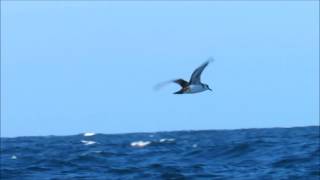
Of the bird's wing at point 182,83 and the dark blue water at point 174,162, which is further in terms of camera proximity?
the dark blue water at point 174,162

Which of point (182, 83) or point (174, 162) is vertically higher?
point (174, 162)

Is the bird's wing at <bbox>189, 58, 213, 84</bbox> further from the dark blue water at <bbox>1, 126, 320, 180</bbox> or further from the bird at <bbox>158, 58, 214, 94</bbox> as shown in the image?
the dark blue water at <bbox>1, 126, 320, 180</bbox>

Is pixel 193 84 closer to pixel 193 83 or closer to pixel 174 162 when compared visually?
pixel 193 83

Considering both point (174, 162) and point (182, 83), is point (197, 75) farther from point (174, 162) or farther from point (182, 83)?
point (174, 162)

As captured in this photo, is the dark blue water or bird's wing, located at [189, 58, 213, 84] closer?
bird's wing, located at [189, 58, 213, 84]

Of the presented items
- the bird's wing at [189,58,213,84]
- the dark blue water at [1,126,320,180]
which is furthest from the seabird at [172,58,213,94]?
the dark blue water at [1,126,320,180]

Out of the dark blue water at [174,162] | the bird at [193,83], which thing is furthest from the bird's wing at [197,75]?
the dark blue water at [174,162]

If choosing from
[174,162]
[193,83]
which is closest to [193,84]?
[193,83]

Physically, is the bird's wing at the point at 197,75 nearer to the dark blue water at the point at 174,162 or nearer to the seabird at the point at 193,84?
the seabird at the point at 193,84

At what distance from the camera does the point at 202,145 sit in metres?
46.3

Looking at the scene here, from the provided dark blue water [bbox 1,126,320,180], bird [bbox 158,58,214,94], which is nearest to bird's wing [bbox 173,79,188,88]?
bird [bbox 158,58,214,94]

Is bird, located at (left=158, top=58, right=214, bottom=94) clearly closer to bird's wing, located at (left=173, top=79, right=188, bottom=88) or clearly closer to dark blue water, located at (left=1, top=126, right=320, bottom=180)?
bird's wing, located at (left=173, top=79, right=188, bottom=88)

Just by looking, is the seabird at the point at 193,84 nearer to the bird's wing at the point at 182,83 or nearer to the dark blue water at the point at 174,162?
the bird's wing at the point at 182,83

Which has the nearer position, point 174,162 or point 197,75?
point 197,75
